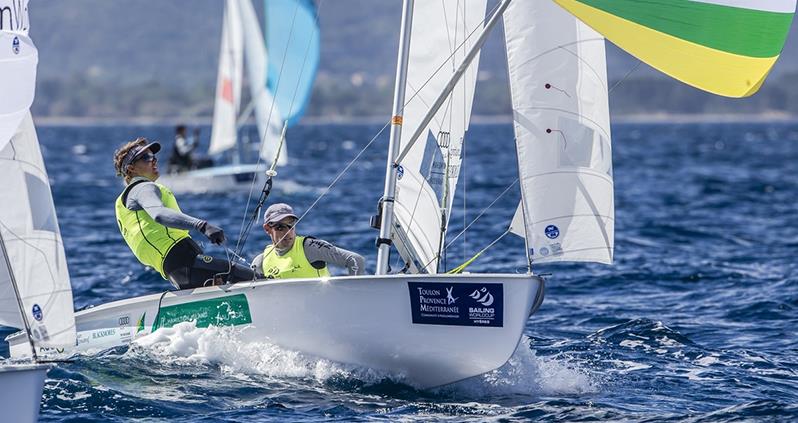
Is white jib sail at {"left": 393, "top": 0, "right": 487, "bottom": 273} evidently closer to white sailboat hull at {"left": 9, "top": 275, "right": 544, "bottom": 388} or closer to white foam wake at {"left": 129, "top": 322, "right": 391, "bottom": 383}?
white sailboat hull at {"left": 9, "top": 275, "right": 544, "bottom": 388}

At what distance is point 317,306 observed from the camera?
7488 mm

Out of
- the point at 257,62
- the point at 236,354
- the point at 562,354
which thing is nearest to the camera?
the point at 236,354

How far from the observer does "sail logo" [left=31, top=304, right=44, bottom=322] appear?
19.8 ft

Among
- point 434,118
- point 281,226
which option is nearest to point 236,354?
point 281,226

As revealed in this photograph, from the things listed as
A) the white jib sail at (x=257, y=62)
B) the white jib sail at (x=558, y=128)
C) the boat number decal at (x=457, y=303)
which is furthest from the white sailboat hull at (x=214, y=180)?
the boat number decal at (x=457, y=303)

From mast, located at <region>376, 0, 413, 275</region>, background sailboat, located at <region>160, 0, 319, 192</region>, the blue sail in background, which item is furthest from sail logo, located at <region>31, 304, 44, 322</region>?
background sailboat, located at <region>160, 0, 319, 192</region>

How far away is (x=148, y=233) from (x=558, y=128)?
2.73 metres

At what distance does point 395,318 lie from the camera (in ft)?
24.0

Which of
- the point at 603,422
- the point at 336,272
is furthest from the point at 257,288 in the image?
the point at 336,272

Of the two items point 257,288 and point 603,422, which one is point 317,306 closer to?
point 257,288

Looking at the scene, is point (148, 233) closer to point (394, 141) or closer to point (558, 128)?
point (394, 141)

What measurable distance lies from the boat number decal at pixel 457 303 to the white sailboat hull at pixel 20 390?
228cm

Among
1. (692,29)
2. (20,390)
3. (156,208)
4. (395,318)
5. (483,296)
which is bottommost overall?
(20,390)

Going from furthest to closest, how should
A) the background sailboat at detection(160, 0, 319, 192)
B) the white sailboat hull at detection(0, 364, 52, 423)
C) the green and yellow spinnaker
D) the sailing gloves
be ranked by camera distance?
the background sailboat at detection(160, 0, 319, 192)
the sailing gloves
the green and yellow spinnaker
the white sailboat hull at detection(0, 364, 52, 423)
